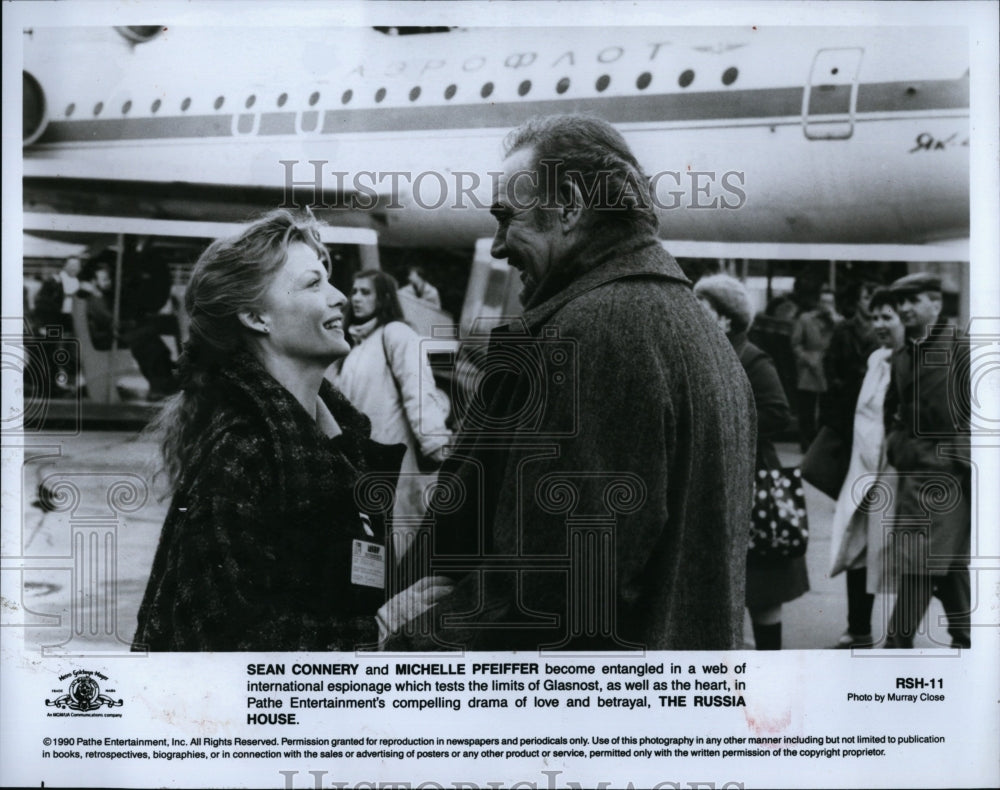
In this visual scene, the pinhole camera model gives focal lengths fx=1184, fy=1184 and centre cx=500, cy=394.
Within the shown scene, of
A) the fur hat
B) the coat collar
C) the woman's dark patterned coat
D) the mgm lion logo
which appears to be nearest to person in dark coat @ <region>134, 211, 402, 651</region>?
the woman's dark patterned coat

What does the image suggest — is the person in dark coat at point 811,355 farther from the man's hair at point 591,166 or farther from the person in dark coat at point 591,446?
the man's hair at point 591,166

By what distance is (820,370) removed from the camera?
3.37 meters

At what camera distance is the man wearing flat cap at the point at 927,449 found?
3367 mm

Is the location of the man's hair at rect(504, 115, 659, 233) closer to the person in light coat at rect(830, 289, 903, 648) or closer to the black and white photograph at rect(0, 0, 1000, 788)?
the black and white photograph at rect(0, 0, 1000, 788)

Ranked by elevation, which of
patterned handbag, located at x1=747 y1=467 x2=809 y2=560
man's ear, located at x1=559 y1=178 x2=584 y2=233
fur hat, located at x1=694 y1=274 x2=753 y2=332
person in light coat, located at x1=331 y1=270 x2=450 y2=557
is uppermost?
man's ear, located at x1=559 y1=178 x2=584 y2=233

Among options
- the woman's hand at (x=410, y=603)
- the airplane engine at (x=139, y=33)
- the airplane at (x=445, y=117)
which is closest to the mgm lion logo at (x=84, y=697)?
the woman's hand at (x=410, y=603)

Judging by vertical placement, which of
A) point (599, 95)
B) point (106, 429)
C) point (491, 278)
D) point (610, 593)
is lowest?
point (610, 593)

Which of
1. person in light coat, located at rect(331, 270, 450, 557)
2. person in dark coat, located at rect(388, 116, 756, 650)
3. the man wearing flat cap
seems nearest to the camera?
person in dark coat, located at rect(388, 116, 756, 650)

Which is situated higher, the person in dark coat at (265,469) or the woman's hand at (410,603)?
the person in dark coat at (265,469)

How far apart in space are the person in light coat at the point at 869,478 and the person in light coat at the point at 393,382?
1.16m

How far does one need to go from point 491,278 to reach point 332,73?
2.36 ft

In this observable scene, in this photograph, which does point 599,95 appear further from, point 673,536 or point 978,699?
point 978,699

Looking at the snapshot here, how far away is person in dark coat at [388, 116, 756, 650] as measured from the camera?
316cm

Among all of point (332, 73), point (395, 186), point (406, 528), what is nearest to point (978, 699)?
point (406, 528)
